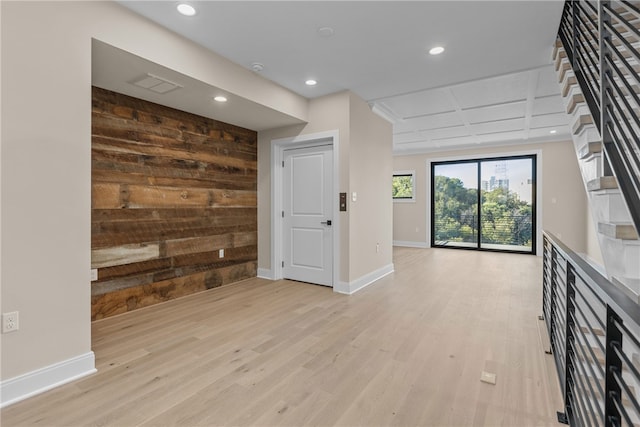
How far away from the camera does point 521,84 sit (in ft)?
12.4

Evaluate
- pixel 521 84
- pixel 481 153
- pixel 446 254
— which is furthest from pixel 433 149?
pixel 521 84

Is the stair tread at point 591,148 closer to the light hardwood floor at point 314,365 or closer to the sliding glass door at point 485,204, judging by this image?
the light hardwood floor at point 314,365

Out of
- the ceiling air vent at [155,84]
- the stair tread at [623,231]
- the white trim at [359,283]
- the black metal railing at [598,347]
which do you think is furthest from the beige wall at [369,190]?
the stair tread at [623,231]

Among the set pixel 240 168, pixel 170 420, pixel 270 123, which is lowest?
pixel 170 420

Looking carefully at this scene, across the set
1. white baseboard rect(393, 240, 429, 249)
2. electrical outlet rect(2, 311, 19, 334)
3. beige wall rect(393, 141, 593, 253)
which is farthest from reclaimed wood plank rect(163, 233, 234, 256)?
beige wall rect(393, 141, 593, 253)

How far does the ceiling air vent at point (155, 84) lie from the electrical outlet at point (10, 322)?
2.09 metres

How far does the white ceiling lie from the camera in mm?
2375

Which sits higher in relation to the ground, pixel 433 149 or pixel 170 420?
pixel 433 149

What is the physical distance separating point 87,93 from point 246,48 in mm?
1427

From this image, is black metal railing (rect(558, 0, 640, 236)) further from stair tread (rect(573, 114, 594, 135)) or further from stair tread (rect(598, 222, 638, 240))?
stair tread (rect(598, 222, 638, 240))

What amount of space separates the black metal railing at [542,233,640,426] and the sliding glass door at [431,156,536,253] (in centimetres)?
548

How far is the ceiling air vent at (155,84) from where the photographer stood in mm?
2844

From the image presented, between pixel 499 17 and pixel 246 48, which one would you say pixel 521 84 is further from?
pixel 246 48

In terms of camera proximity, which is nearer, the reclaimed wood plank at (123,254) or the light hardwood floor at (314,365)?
the light hardwood floor at (314,365)
